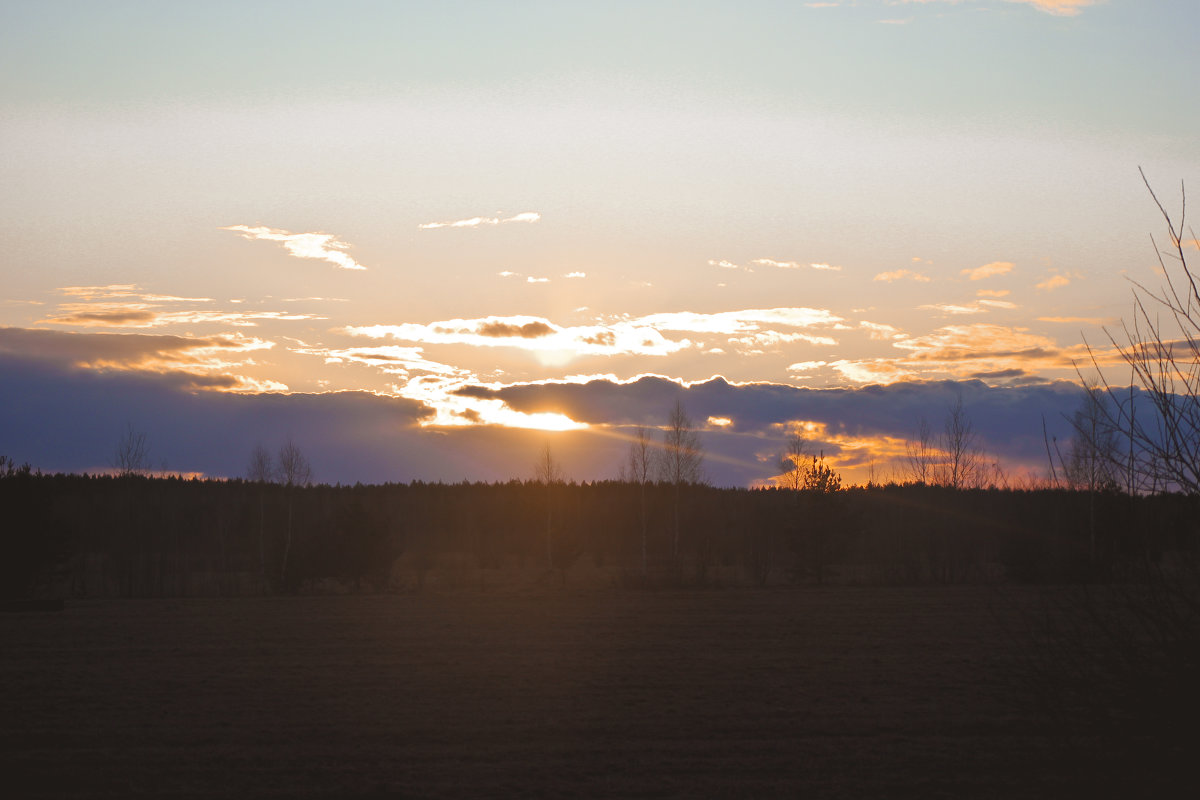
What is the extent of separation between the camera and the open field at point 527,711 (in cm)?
1212

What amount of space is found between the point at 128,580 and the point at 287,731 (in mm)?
44701

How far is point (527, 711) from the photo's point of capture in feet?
55.1

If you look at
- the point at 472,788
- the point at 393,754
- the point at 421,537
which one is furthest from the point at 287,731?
the point at 421,537

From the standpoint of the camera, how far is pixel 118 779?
482 inches

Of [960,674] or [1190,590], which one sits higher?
[1190,590]

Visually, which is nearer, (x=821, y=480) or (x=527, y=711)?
(x=527, y=711)

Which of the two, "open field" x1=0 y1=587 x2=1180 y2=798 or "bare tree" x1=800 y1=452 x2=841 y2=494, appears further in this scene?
"bare tree" x1=800 y1=452 x2=841 y2=494

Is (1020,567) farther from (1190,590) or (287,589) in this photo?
(1190,590)

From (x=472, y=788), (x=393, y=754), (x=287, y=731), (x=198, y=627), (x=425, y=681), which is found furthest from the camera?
(x=198, y=627)

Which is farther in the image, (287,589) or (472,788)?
(287,589)

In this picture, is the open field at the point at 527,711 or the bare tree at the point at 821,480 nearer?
the open field at the point at 527,711

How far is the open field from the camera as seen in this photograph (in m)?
12.1

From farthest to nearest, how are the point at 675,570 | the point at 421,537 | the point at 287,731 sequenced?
the point at 421,537
the point at 675,570
the point at 287,731

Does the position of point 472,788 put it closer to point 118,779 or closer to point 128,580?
point 118,779
